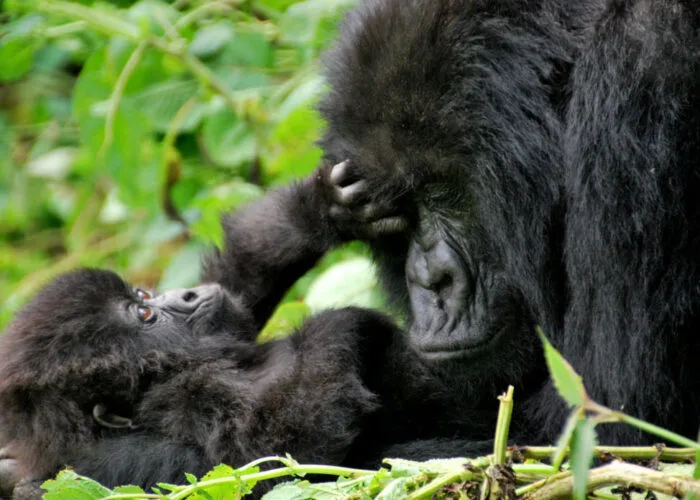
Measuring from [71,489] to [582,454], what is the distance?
3.48 ft

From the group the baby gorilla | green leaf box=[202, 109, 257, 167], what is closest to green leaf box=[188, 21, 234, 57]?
green leaf box=[202, 109, 257, 167]

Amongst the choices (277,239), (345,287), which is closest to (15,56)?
(345,287)

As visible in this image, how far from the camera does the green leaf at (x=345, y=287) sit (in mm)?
3422

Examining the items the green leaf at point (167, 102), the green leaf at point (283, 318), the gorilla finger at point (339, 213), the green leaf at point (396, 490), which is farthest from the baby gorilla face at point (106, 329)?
the green leaf at point (167, 102)

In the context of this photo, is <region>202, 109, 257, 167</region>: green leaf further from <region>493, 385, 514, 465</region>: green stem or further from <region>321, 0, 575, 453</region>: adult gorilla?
<region>493, 385, 514, 465</region>: green stem

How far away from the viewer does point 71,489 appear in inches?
74.8

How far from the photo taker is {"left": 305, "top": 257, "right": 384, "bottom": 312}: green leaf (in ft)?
11.2

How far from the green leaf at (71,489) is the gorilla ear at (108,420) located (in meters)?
0.54

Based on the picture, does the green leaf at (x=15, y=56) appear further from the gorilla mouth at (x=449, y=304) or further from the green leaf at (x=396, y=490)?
the green leaf at (x=396, y=490)

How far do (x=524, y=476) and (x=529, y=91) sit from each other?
2.98ft

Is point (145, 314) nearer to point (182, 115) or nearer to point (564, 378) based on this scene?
point (564, 378)

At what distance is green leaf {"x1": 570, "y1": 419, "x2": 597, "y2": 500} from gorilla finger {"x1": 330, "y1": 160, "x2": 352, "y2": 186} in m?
1.23

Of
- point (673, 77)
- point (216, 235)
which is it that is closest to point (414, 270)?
point (673, 77)

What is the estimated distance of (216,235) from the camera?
380cm
